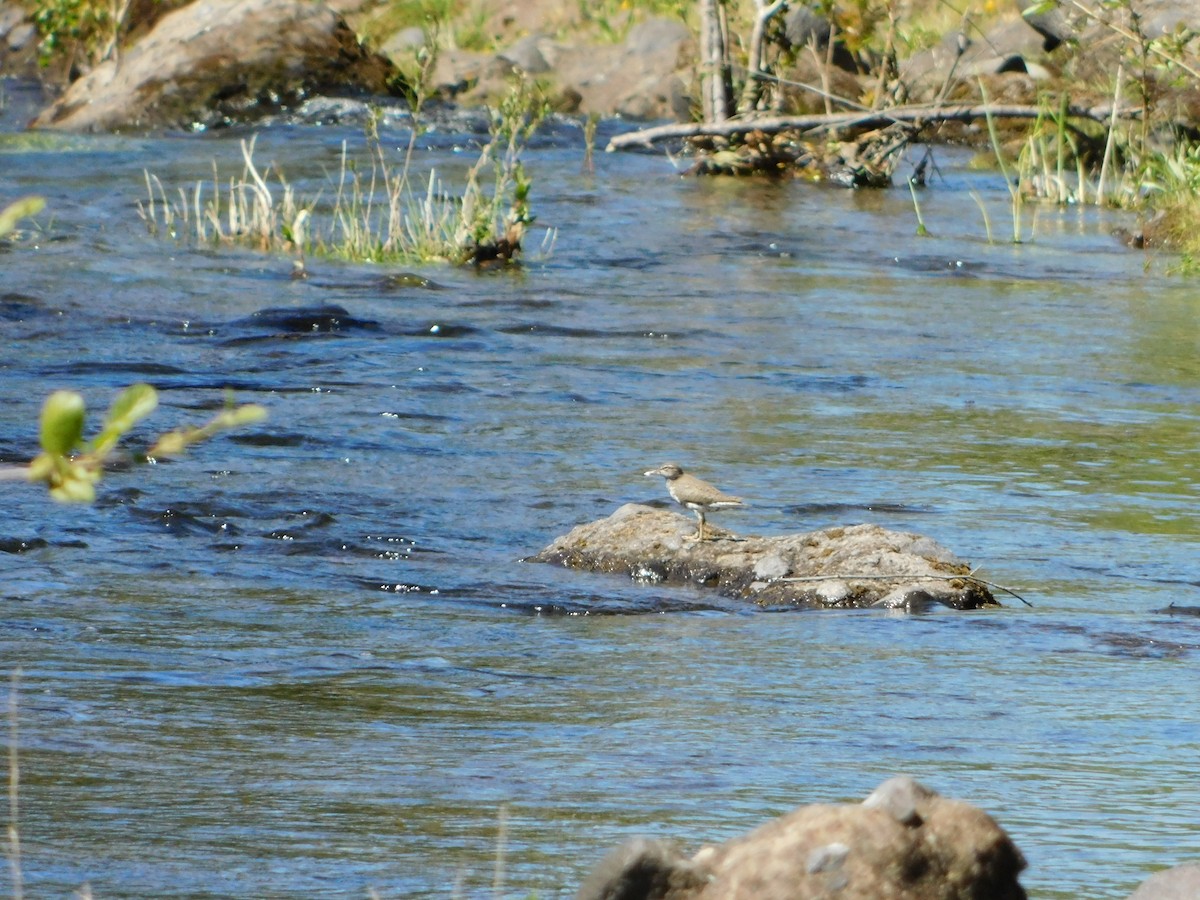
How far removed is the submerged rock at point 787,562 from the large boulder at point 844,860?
3413 mm

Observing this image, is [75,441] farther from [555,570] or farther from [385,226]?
[385,226]

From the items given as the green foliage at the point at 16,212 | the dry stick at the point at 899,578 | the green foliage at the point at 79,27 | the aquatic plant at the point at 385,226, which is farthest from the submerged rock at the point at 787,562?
the green foliage at the point at 79,27

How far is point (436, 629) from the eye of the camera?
20.1 feet

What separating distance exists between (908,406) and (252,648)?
18.1 ft

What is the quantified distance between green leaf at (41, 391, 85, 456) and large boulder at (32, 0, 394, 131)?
24682mm

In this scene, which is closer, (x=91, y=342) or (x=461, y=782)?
(x=461, y=782)

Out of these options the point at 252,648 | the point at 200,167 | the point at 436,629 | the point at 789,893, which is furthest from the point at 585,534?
the point at 200,167

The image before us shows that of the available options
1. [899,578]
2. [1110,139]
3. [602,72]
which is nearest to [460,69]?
[602,72]

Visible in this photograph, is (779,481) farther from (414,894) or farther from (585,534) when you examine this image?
(414,894)

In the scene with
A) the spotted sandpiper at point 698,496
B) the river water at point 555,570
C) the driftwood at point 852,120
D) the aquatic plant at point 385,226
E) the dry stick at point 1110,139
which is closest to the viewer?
the river water at point 555,570

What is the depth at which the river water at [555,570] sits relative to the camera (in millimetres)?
4191

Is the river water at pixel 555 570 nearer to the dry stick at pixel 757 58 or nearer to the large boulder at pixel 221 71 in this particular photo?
the dry stick at pixel 757 58

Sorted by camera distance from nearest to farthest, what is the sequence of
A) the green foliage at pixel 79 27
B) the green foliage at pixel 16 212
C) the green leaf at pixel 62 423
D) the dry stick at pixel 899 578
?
the green leaf at pixel 62 423, the green foliage at pixel 16 212, the dry stick at pixel 899 578, the green foliage at pixel 79 27

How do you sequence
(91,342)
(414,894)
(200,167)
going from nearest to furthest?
(414,894) < (91,342) < (200,167)
